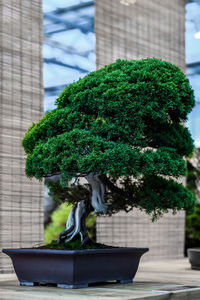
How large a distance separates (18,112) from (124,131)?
5.69ft

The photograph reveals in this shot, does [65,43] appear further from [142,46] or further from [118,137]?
[118,137]

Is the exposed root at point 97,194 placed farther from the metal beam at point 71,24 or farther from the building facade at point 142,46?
the metal beam at point 71,24

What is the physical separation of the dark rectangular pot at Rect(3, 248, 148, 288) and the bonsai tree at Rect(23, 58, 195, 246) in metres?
0.17

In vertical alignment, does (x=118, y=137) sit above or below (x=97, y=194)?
above

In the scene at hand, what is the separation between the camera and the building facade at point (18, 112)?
5023 mm

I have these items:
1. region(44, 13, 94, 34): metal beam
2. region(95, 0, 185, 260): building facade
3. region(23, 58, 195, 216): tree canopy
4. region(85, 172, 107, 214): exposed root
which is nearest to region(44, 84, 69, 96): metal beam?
region(44, 13, 94, 34): metal beam

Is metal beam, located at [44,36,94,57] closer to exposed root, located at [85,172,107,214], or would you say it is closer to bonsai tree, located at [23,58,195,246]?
bonsai tree, located at [23,58,195,246]

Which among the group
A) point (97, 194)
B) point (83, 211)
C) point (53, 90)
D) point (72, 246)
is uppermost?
point (53, 90)

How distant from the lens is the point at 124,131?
3.71 metres

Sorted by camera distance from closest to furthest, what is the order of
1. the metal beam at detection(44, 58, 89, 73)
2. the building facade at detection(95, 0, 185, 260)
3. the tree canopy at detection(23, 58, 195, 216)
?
the tree canopy at detection(23, 58, 195, 216), the building facade at detection(95, 0, 185, 260), the metal beam at detection(44, 58, 89, 73)

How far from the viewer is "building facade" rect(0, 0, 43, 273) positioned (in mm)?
5023

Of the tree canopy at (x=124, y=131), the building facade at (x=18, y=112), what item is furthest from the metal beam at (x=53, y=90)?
the tree canopy at (x=124, y=131)

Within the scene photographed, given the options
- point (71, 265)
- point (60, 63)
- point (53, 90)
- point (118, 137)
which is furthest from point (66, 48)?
point (71, 265)

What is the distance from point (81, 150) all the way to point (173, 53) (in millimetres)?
4031
